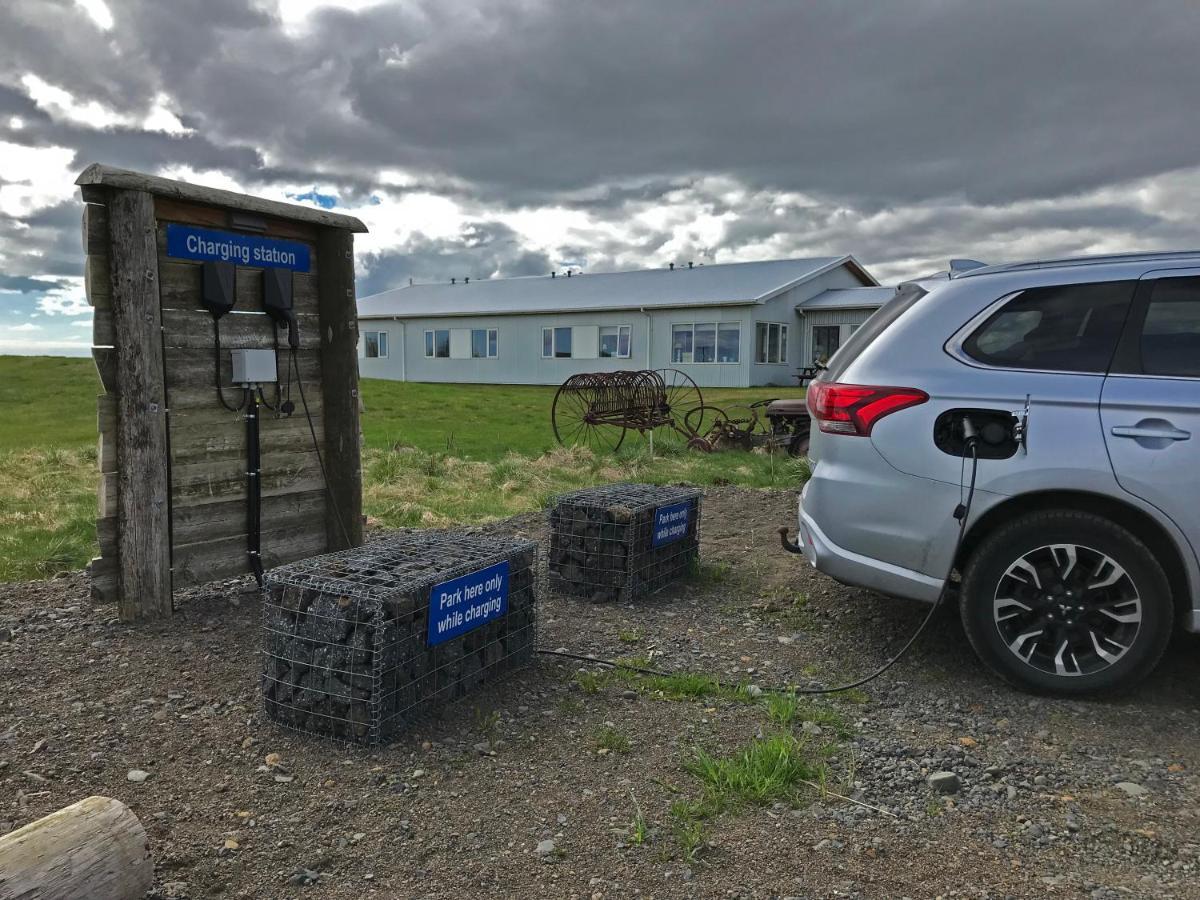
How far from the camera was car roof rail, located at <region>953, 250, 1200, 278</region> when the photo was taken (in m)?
4.09

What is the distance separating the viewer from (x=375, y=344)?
36562 millimetres

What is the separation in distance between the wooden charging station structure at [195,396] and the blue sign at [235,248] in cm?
2

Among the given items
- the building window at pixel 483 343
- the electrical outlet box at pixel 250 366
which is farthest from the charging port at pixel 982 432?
the building window at pixel 483 343

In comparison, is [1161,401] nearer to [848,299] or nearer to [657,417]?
[657,417]

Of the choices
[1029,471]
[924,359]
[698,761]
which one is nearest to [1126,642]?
[1029,471]

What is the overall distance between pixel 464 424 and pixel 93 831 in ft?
49.4

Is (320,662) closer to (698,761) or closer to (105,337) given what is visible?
(698,761)

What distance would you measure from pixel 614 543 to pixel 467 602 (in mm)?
1753

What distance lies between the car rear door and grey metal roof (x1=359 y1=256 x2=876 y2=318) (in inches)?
896

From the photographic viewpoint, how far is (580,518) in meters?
5.57

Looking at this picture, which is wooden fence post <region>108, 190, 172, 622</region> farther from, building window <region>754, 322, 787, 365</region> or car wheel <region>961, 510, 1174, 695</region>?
building window <region>754, 322, 787, 365</region>

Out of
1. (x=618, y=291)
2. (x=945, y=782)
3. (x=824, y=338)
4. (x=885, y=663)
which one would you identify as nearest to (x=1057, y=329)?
(x=885, y=663)

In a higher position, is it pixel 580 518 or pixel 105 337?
pixel 105 337

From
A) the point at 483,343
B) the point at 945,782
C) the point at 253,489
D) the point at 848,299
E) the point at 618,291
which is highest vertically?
the point at 618,291
